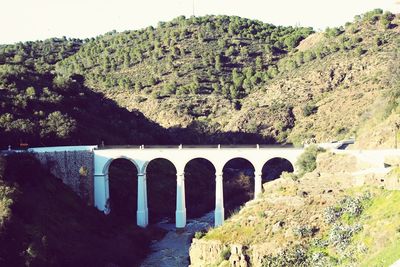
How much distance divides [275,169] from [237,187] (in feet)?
27.5

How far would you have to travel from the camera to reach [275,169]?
217ft

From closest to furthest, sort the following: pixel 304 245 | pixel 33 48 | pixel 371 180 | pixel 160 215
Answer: pixel 304 245 → pixel 371 180 → pixel 160 215 → pixel 33 48

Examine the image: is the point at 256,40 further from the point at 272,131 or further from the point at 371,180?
the point at 371,180

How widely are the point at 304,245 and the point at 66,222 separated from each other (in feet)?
61.1

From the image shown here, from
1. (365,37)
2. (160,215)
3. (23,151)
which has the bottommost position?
(160,215)

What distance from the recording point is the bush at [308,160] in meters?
40.6

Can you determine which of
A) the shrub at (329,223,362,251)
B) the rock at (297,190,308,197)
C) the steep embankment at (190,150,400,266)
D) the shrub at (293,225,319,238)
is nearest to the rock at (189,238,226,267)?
the steep embankment at (190,150,400,266)

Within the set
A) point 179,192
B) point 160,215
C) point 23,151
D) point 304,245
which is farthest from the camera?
point 160,215

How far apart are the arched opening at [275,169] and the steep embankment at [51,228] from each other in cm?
2133

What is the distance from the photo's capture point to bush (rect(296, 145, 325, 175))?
133 ft

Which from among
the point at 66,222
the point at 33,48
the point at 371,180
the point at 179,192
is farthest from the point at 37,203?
the point at 33,48

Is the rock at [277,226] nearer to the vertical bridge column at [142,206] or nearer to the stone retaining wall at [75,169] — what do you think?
the vertical bridge column at [142,206]

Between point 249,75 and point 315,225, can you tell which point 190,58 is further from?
point 315,225

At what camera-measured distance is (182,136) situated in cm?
7575
